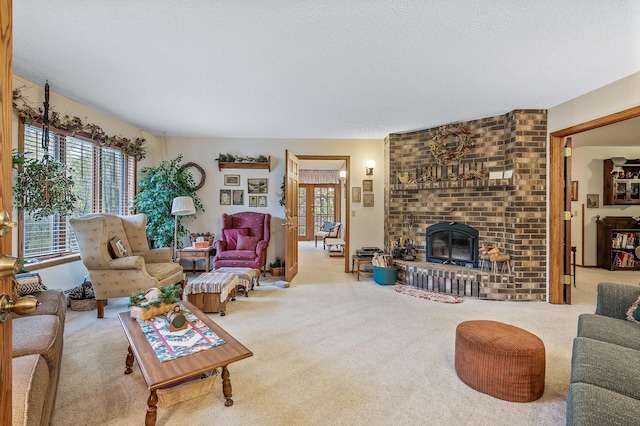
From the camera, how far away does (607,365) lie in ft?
5.04

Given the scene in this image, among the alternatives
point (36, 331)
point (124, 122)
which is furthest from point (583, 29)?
point (124, 122)

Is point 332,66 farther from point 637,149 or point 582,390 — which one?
point 637,149

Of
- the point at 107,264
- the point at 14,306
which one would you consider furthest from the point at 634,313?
the point at 107,264

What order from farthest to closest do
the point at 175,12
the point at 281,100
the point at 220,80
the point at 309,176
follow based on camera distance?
the point at 309,176 → the point at 281,100 → the point at 220,80 → the point at 175,12

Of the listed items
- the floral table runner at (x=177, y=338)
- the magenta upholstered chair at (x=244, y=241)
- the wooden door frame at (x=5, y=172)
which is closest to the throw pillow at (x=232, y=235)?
the magenta upholstered chair at (x=244, y=241)

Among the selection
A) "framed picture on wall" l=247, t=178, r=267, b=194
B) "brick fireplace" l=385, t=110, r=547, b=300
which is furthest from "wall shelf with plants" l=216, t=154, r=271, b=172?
"brick fireplace" l=385, t=110, r=547, b=300

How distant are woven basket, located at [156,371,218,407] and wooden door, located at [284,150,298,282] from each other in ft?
9.44

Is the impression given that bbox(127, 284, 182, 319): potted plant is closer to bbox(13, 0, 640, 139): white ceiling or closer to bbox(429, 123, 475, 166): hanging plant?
bbox(13, 0, 640, 139): white ceiling

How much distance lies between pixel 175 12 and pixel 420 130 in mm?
3916

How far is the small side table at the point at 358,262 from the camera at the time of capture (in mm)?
5121

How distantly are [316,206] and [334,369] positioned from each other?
8560 mm

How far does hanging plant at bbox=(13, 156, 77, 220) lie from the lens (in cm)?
296

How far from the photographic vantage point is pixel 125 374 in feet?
7.20

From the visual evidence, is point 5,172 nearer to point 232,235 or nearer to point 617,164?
point 232,235
